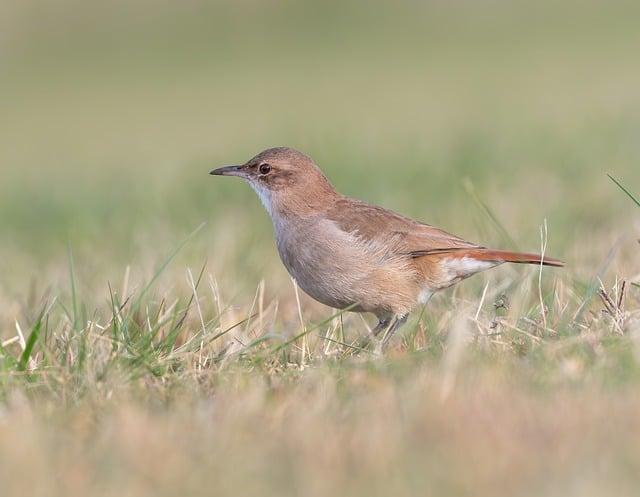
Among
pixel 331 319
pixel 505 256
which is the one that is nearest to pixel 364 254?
pixel 505 256

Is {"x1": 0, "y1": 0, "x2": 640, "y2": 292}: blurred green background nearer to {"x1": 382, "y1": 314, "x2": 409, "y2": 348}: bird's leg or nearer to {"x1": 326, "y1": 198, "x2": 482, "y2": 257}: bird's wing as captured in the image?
{"x1": 326, "y1": 198, "x2": 482, "y2": 257}: bird's wing

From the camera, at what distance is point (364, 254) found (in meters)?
6.20

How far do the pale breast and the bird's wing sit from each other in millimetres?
50

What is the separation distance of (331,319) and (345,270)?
1.17m

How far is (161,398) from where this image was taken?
4176 millimetres

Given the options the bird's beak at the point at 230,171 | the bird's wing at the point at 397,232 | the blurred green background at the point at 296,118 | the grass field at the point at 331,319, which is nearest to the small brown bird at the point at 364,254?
the bird's wing at the point at 397,232

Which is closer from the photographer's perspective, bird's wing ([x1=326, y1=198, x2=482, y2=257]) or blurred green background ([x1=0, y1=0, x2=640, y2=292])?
bird's wing ([x1=326, y1=198, x2=482, y2=257])

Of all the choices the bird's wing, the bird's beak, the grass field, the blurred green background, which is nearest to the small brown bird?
the bird's wing

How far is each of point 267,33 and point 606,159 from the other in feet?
72.0

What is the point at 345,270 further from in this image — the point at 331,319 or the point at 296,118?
the point at 296,118

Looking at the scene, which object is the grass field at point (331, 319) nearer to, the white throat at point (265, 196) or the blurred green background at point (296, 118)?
the blurred green background at point (296, 118)

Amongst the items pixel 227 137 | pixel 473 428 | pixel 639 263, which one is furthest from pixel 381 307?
pixel 227 137

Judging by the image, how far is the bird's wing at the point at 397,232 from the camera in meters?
6.29

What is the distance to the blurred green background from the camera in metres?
8.45
